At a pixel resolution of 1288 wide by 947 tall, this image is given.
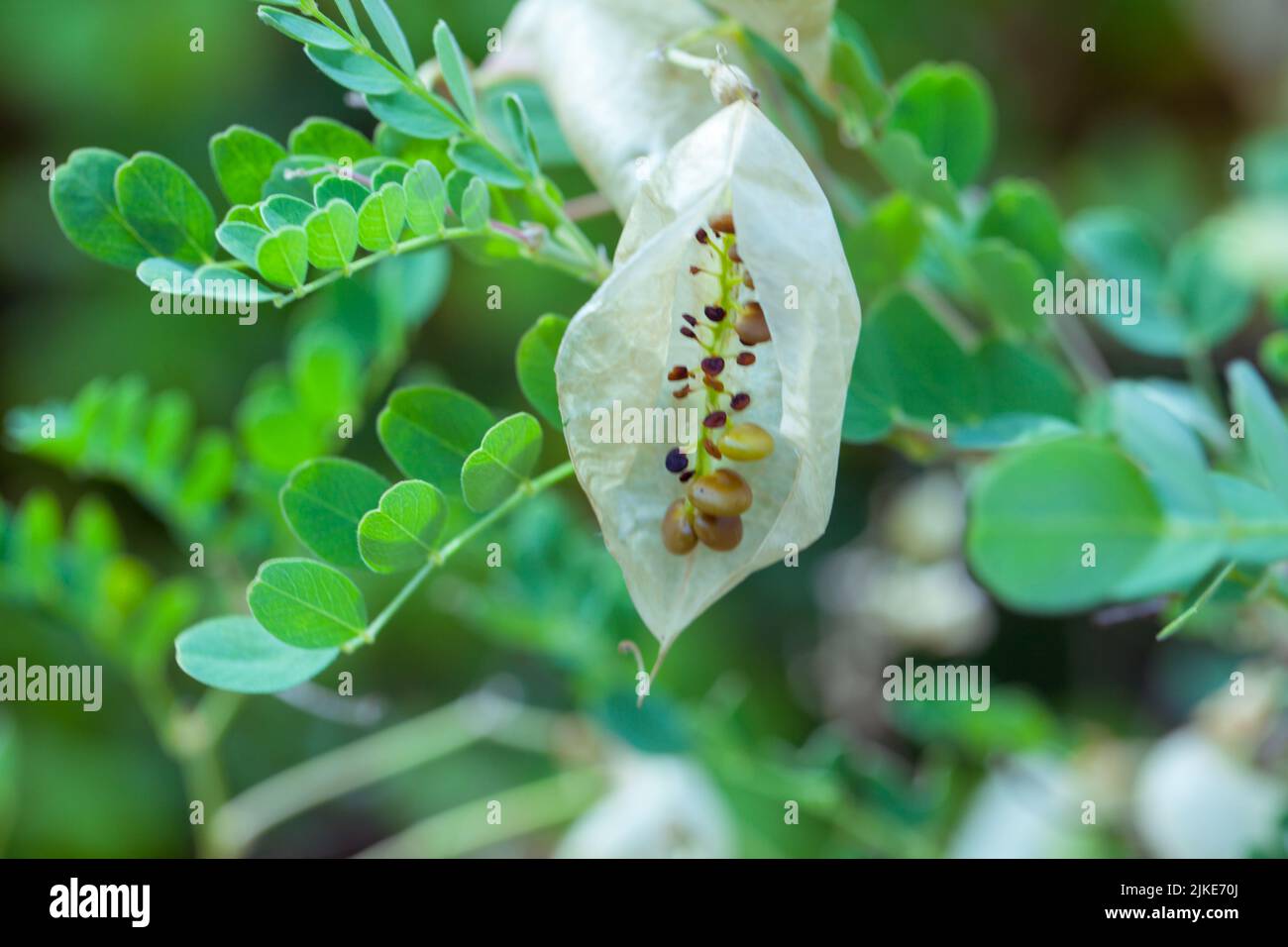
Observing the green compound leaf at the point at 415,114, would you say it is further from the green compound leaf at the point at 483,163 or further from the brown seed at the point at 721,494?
the brown seed at the point at 721,494

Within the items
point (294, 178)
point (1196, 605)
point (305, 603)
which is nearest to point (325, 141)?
point (294, 178)

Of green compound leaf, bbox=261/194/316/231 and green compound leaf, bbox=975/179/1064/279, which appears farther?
green compound leaf, bbox=975/179/1064/279

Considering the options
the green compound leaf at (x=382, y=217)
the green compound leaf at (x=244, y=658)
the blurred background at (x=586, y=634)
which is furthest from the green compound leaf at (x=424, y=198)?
the blurred background at (x=586, y=634)

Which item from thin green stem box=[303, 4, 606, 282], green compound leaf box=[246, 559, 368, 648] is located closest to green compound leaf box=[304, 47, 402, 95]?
thin green stem box=[303, 4, 606, 282]

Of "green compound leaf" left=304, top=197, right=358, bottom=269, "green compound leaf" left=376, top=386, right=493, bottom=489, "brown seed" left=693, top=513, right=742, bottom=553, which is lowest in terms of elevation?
"brown seed" left=693, top=513, right=742, bottom=553

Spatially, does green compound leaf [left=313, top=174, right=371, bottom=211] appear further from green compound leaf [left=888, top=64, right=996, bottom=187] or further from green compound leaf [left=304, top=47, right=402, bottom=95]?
green compound leaf [left=888, top=64, right=996, bottom=187]
